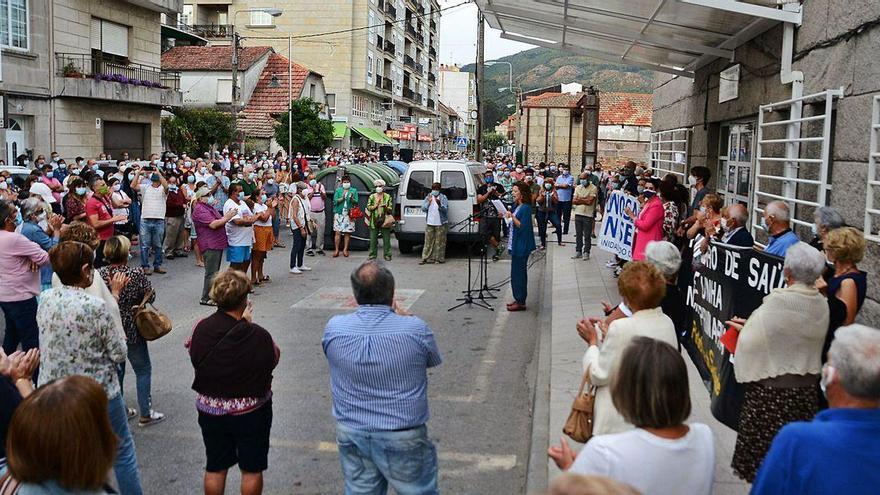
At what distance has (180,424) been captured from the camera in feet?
21.7

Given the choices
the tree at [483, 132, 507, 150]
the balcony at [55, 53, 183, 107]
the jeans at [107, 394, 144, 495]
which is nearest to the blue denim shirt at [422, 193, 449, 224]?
the jeans at [107, 394, 144, 495]

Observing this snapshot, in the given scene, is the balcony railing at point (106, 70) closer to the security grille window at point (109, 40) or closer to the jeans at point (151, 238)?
the security grille window at point (109, 40)

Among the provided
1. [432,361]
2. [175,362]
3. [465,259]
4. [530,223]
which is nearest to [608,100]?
[465,259]

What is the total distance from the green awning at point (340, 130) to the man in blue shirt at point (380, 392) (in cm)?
4646

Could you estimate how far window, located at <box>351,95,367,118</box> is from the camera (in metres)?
56.6

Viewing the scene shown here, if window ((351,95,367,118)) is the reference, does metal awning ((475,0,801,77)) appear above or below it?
below

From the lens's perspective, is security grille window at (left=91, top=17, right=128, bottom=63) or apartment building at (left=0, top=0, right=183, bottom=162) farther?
security grille window at (left=91, top=17, right=128, bottom=63)

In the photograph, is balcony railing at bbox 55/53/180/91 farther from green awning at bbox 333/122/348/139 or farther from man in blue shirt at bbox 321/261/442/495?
man in blue shirt at bbox 321/261/442/495

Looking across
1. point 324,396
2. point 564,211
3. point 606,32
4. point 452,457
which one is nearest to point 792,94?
point 606,32

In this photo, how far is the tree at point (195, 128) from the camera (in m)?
33.5

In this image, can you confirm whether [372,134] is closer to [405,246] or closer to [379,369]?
[405,246]

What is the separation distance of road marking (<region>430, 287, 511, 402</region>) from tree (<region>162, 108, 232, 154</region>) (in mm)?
25257

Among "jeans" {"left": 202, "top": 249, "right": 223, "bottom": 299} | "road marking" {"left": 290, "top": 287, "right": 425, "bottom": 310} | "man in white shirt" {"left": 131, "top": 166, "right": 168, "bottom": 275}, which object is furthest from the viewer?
"man in white shirt" {"left": 131, "top": 166, "right": 168, "bottom": 275}

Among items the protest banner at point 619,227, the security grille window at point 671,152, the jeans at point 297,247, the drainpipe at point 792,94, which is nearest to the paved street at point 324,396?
the jeans at point 297,247
